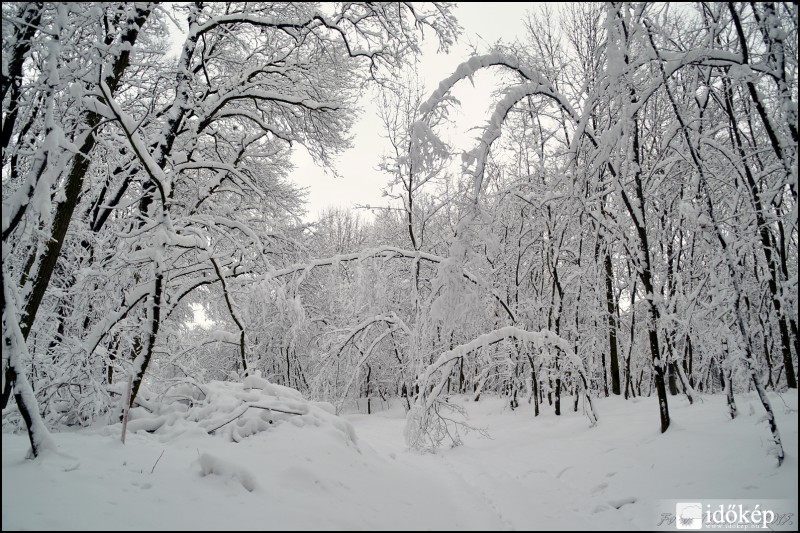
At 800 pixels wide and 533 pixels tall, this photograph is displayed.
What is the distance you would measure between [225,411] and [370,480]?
2.28 meters

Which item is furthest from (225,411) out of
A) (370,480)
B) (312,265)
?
(312,265)

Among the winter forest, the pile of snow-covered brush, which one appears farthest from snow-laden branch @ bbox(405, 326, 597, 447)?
the pile of snow-covered brush

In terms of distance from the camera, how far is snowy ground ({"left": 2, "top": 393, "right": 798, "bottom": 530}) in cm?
278

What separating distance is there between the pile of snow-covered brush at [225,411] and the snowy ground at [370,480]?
20cm

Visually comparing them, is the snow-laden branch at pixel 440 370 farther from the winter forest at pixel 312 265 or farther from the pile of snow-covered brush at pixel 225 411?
the pile of snow-covered brush at pixel 225 411

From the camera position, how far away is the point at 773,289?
17.4 feet

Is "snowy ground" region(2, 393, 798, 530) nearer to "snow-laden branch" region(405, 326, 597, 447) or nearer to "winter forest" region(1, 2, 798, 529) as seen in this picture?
"winter forest" region(1, 2, 798, 529)

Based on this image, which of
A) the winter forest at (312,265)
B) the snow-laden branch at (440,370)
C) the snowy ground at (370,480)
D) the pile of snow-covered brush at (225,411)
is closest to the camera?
the snowy ground at (370,480)

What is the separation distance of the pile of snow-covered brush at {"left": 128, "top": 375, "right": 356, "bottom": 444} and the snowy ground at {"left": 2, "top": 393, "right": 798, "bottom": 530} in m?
0.20

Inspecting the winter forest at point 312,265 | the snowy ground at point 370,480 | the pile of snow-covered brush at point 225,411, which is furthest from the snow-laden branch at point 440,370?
the pile of snow-covered brush at point 225,411

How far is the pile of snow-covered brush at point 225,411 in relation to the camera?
4785 mm

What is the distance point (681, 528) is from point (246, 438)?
172 inches

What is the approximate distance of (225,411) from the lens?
207 inches

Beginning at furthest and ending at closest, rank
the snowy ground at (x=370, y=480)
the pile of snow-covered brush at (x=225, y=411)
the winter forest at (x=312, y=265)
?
the pile of snow-covered brush at (x=225, y=411) < the winter forest at (x=312, y=265) < the snowy ground at (x=370, y=480)
